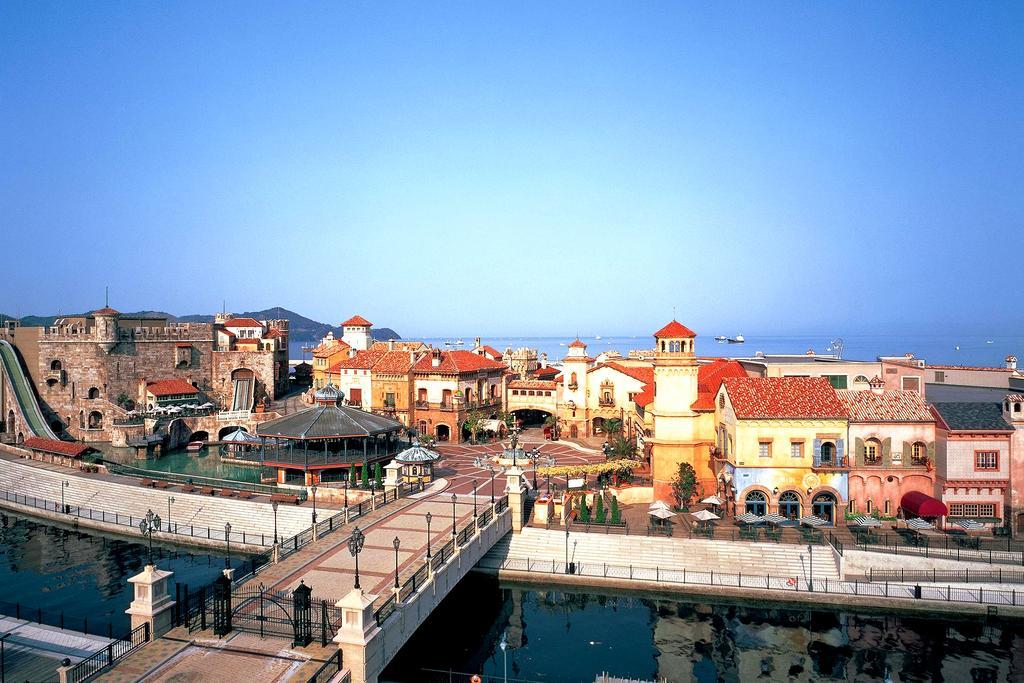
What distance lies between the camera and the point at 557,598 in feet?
126

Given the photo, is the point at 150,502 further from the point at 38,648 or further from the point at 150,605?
the point at 150,605

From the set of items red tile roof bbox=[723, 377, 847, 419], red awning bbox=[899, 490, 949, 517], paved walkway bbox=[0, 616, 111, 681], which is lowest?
paved walkway bbox=[0, 616, 111, 681]

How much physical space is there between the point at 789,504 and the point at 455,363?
37828mm

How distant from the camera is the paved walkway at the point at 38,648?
2573 centimetres

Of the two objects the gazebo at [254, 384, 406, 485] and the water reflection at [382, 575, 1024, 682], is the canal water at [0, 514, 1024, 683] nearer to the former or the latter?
the water reflection at [382, 575, 1024, 682]

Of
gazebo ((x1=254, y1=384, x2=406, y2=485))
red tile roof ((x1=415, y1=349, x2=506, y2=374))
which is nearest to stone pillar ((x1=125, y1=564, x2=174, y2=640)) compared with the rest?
gazebo ((x1=254, y1=384, x2=406, y2=485))

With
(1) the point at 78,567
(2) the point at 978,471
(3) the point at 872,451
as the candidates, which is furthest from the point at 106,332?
(2) the point at 978,471

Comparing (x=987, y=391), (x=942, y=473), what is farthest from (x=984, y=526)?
(x=987, y=391)

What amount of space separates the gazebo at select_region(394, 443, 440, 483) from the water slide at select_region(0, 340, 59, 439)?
4591cm

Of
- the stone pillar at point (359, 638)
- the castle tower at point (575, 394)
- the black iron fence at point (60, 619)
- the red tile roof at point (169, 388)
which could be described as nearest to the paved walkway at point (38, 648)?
the black iron fence at point (60, 619)

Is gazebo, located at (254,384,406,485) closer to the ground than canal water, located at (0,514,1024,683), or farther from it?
farther from it

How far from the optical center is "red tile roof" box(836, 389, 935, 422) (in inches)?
1751

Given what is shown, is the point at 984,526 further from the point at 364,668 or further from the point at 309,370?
the point at 309,370

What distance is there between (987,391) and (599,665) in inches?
1568
